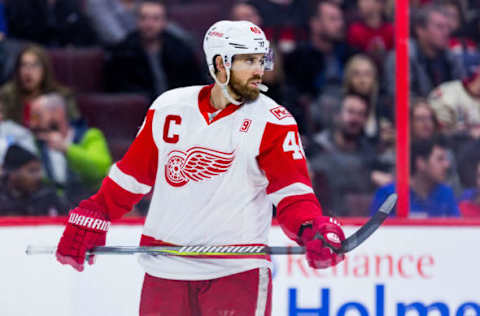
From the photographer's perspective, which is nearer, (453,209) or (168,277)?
(168,277)

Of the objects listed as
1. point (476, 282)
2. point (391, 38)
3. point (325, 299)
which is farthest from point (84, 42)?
point (476, 282)

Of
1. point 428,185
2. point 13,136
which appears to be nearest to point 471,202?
point 428,185

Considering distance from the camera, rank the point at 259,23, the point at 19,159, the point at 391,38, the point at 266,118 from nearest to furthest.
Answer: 1. the point at 266,118
2. the point at 19,159
3. the point at 391,38
4. the point at 259,23

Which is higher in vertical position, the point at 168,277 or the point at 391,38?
the point at 391,38

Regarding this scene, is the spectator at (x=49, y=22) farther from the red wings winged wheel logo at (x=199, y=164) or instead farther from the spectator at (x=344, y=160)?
the red wings winged wheel logo at (x=199, y=164)

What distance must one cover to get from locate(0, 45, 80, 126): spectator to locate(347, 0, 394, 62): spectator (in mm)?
1346

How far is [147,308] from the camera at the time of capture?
101 inches

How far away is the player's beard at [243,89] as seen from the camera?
2.51m

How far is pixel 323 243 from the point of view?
2352mm

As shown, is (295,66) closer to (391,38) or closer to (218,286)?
(391,38)

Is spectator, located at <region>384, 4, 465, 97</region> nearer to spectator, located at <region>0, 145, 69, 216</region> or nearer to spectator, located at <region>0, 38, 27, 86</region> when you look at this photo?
spectator, located at <region>0, 145, 69, 216</region>

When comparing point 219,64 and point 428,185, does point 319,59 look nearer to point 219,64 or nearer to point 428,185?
point 428,185

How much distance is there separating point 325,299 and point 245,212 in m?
0.85

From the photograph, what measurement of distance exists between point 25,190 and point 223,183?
128 cm
